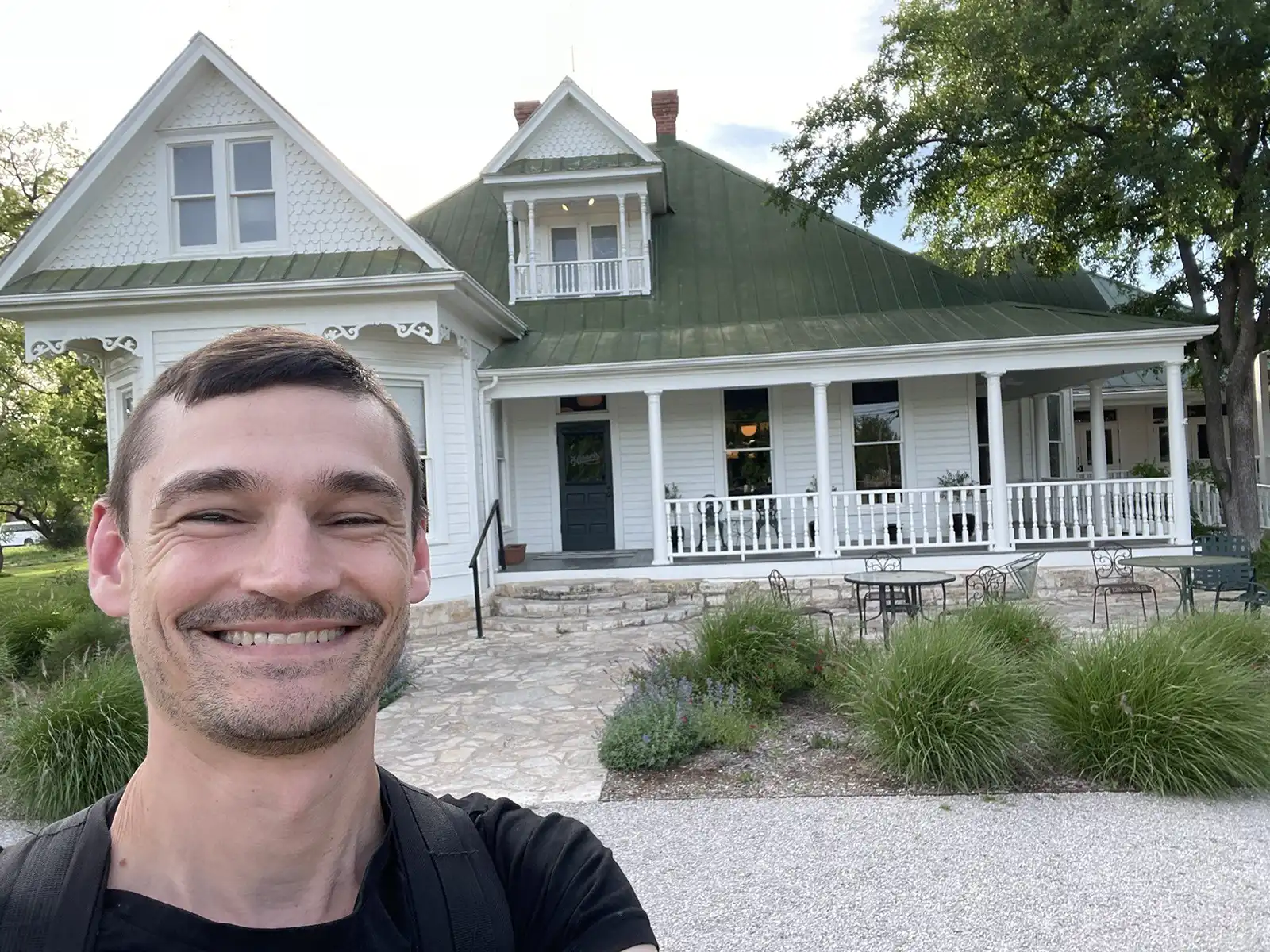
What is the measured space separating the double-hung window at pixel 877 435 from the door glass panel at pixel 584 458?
4.53 meters

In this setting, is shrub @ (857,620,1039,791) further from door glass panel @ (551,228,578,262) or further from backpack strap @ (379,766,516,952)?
door glass panel @ (551,228,578,262)

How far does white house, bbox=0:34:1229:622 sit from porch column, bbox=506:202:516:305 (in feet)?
0.21

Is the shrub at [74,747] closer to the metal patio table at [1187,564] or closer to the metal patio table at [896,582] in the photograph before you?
the metal patio table at [896,582]

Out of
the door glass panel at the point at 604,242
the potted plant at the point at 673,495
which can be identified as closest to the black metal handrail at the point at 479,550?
the potted plant at the point at 673,495

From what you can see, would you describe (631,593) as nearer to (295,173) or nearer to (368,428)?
(295,173)

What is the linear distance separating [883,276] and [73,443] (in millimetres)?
19818

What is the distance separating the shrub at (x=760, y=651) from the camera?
6.64 metres

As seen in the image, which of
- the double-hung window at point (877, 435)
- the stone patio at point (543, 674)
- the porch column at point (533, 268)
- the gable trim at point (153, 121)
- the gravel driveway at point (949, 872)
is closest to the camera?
the gravel driveway at point (949, 872)

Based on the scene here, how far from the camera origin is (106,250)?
10.9 metres

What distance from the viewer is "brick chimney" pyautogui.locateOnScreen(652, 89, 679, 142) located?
59.4 feet

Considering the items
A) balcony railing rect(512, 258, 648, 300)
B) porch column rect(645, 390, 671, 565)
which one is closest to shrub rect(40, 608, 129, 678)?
porch column rect(645, 390, 671, 565)

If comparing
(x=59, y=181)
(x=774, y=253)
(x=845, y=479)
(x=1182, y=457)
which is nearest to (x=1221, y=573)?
(x=1182, y=457)

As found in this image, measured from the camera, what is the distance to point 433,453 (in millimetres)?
11188

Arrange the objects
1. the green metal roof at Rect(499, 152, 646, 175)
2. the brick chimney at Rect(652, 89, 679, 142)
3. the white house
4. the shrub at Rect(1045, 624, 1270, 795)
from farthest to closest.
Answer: the brick chimney at Rect(652, 89, 679, 142)
the green metal roof at Rect(499, 152, 646, 175)
the white house
the shrub at Rect(1045, 624, 1270, 795)
